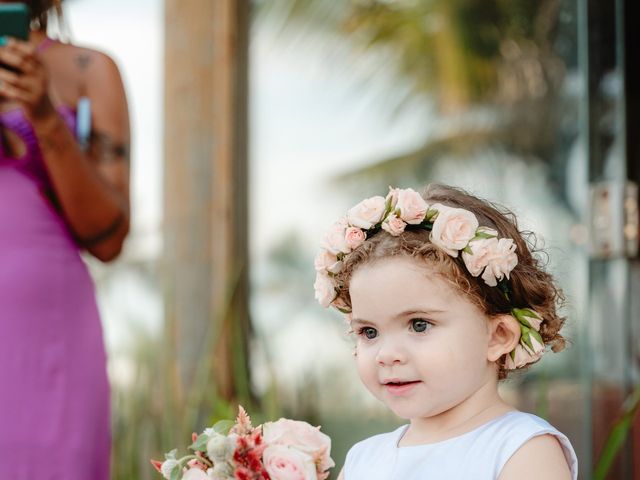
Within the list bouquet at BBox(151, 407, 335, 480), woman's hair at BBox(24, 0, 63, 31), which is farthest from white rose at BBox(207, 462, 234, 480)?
woman's hair at BBox(24, 0, 63, 31)

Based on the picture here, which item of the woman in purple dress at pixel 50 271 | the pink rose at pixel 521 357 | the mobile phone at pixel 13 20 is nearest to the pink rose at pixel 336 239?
the pink rose at pixel 521 357

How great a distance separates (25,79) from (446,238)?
1.11 m

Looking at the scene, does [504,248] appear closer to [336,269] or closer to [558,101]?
[336,269]

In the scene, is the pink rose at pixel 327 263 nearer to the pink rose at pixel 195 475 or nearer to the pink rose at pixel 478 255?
the pink rose at pixel 478 255

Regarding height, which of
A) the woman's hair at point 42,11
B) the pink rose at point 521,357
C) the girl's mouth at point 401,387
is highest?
the woman's hair at point 42,11

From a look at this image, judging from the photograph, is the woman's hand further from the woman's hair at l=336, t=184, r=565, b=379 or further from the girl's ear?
the girl's ear

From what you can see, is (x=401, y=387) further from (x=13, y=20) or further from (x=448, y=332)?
(x=13, y=20)

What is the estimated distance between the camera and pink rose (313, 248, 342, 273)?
6.14 feet

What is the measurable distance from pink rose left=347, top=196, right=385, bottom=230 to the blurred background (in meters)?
1.73

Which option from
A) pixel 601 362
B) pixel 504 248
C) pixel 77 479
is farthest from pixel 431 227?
pixel 601 362

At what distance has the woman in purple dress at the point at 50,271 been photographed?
238 centimetres

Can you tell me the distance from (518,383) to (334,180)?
3.75 ft

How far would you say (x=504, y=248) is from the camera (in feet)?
5.70

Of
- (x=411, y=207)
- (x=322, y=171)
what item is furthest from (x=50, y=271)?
(x=322, y=171)
